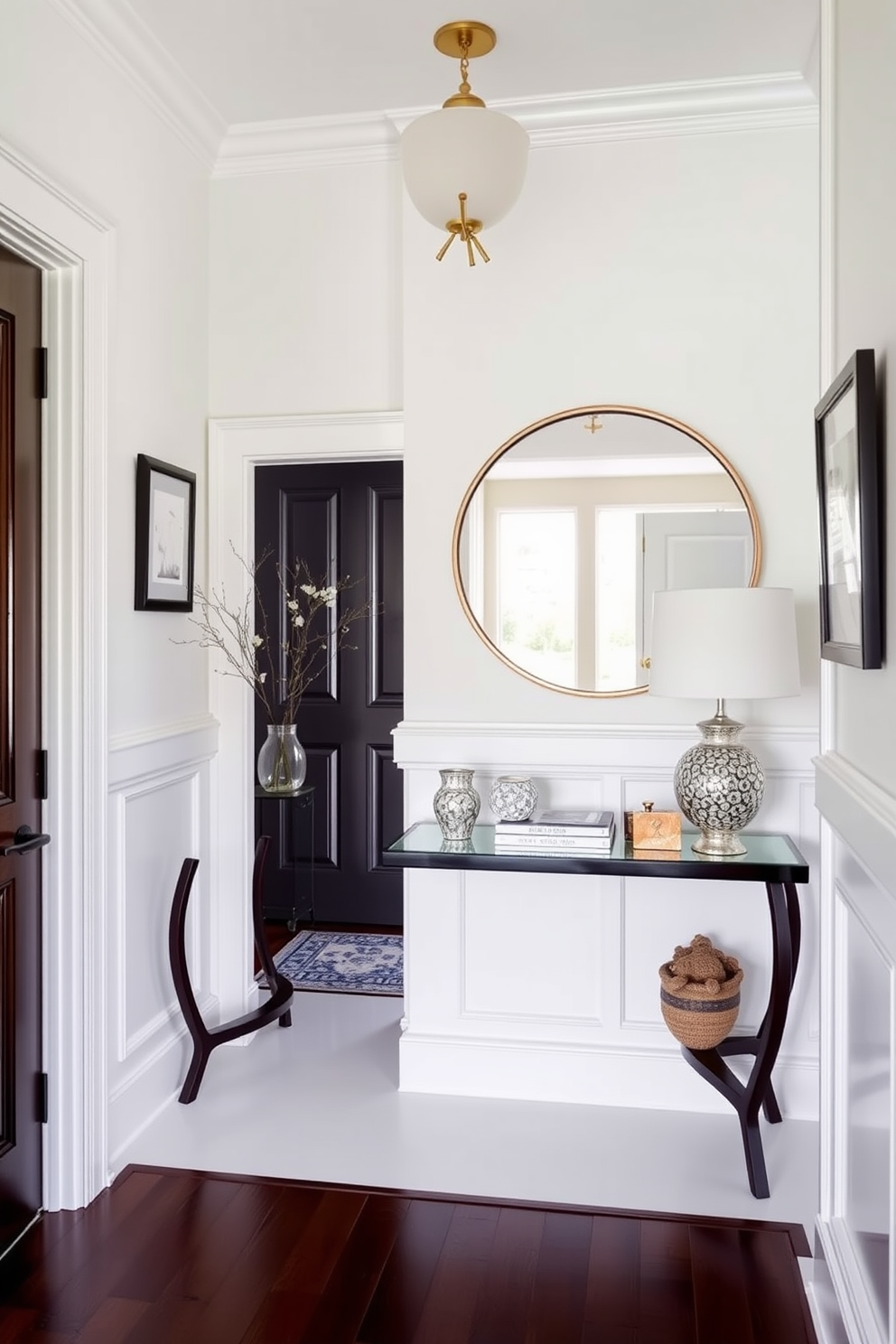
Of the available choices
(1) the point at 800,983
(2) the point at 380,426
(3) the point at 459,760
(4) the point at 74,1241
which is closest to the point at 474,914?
(3) the point at 459,760

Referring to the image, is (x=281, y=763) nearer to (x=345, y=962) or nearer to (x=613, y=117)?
(x=345, y=962)

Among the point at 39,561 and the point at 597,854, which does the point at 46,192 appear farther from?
the point at 597,854

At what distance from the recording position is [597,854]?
103 inches

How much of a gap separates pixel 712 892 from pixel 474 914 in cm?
70

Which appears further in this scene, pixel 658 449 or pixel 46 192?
pixel 658 449

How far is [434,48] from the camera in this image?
2.70 metres

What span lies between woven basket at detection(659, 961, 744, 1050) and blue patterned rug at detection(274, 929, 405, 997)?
4.40ft

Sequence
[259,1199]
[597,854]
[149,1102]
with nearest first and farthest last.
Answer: [259,1199], [597,854], [149,1102]

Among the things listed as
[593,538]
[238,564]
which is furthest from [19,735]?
[593,538]

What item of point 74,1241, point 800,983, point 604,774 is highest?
point 604,774

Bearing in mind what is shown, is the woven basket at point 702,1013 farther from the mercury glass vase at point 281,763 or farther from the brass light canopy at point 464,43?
the brass light canopy at point 464,43

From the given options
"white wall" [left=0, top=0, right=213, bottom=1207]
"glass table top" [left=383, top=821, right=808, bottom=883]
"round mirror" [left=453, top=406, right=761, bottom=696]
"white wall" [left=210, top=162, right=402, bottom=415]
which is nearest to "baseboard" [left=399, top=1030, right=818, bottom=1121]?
"glass table top" [left=383, top=821, right=808, bottom=883]

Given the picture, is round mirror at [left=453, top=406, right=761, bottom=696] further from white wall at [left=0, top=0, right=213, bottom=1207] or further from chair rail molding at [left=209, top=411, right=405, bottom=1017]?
white wall at [left=0, top=0, right=213, bottom=1207]

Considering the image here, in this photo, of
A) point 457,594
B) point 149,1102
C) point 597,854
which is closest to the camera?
point 597,854
